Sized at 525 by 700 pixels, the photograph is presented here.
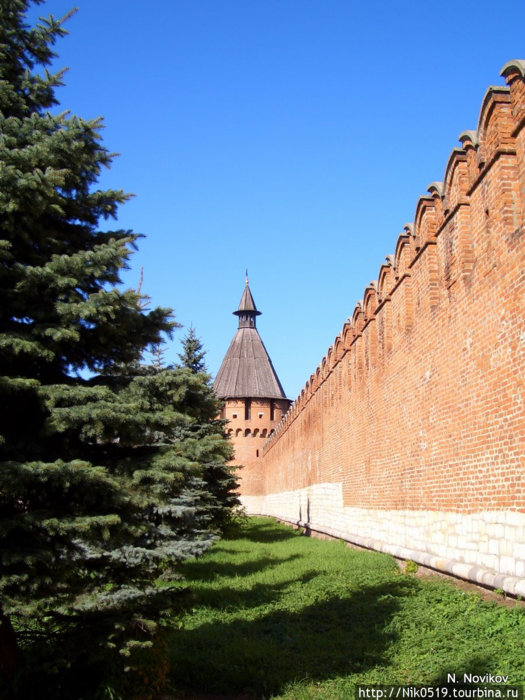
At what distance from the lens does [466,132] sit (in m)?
8.30

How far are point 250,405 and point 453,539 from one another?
42139 millimetres

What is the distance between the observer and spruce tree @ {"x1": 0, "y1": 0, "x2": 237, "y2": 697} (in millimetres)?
4555

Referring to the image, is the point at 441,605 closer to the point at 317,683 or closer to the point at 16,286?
the point at 317,683

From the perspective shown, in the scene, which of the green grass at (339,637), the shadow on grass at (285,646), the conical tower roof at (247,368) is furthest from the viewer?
the conical tower roof at (247,368)

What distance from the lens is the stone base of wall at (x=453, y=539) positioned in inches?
259

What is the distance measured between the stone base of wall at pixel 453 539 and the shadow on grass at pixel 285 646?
2.65 ft

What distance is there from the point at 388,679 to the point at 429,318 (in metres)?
5.63

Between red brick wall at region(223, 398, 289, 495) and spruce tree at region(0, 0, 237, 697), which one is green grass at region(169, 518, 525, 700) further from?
red brick wall at region(223, 398, 289, 495)

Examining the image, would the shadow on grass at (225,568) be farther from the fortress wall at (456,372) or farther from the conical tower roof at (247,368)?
the conical tower roof at (247,368)

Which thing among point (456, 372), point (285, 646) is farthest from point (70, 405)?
point (456, 372)

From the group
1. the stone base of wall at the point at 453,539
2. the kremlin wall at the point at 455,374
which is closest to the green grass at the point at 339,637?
the stone base of wall at the point at 453,539

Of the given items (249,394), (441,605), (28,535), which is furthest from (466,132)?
(249,394)

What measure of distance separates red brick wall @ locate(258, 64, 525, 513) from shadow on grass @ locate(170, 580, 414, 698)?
184 centimetres

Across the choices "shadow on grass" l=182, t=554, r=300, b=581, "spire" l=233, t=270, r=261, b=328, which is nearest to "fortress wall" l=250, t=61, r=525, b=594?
"shadow on grass" l=182, t=554, r=300, b=581
